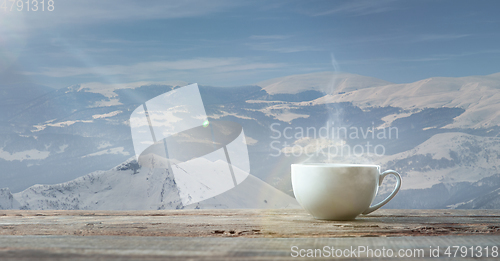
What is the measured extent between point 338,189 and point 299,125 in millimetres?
2068

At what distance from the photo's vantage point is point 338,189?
20.5 inches

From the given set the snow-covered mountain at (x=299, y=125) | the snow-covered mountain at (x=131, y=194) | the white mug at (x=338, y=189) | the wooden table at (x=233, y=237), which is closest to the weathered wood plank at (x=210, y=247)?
the wooden table at (x=233, y=237)

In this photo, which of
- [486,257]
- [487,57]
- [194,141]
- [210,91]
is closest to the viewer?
[486,257]

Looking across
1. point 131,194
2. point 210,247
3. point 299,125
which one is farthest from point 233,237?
point 299,125

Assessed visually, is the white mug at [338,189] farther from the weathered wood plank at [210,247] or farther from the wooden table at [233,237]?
the weathered wood plank at [210,247]

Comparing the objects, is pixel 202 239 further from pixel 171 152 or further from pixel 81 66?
pixel 81 66

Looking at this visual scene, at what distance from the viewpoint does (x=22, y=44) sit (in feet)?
7.95

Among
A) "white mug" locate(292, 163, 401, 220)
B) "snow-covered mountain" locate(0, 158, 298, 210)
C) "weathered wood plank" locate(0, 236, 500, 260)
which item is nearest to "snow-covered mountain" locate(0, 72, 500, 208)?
"snow-covered mountain" locate(0, 158, 298, 210)

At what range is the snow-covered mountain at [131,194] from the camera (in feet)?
6.84

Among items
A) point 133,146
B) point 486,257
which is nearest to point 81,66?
point 133,146

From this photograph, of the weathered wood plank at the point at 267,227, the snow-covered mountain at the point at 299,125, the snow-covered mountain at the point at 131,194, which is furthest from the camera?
the snow-covered mountain at the point at 299,125

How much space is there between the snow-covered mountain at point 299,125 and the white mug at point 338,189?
169 centimetres

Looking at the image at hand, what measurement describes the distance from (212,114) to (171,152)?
Answer: 417 millimetres

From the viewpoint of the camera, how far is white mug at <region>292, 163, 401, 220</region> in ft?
1.71
